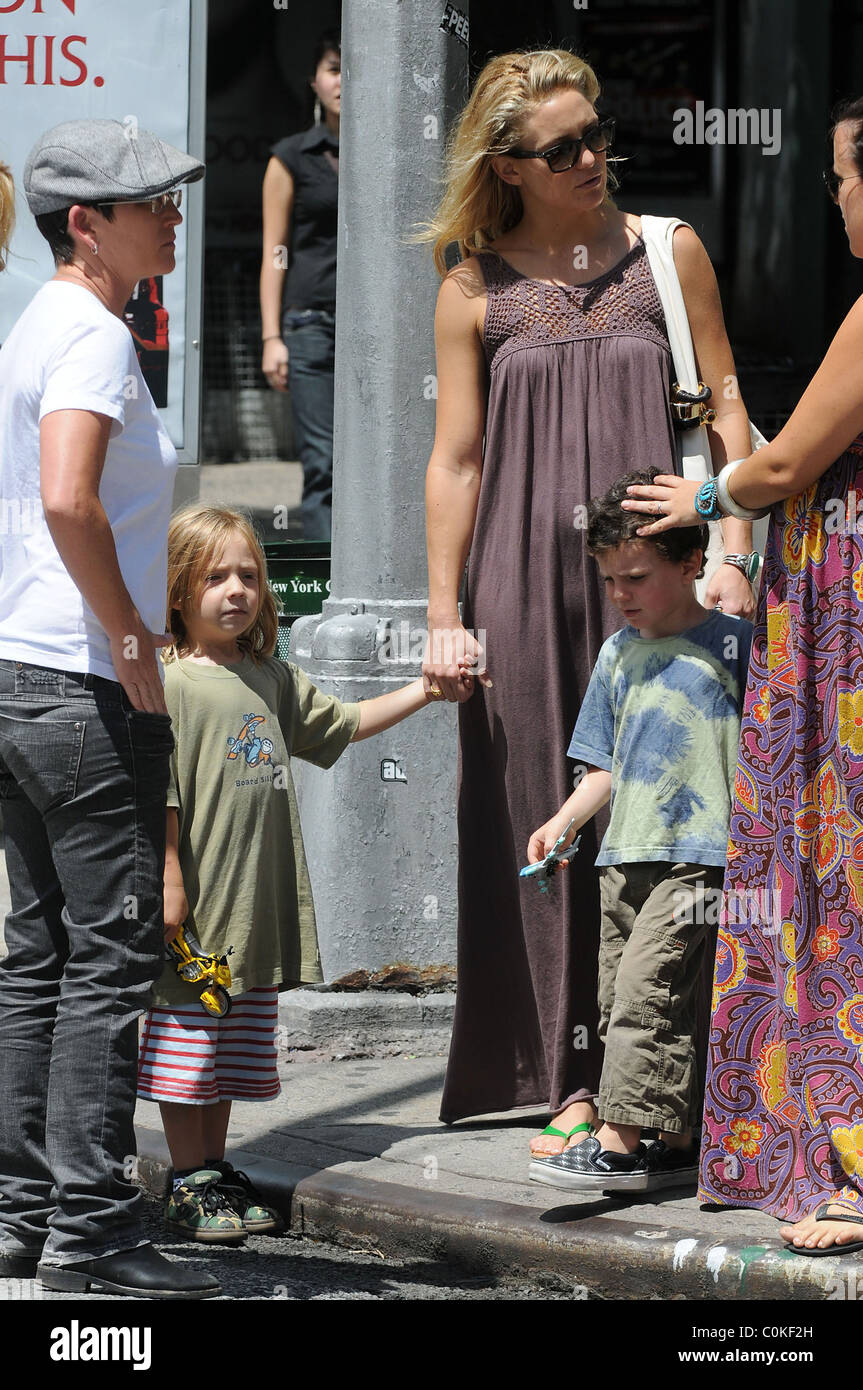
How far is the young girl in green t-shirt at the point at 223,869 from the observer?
155 inches

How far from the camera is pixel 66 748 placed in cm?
336

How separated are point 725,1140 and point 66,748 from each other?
1.39 meters

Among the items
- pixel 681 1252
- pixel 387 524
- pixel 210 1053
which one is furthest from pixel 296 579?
pixel 681 1252

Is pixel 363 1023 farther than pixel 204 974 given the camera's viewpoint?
Yes

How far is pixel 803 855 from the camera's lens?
3.52m

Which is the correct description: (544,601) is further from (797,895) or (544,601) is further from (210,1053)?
(210,1053)

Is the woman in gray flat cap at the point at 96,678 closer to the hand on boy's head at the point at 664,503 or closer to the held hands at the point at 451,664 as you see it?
the held hands at the point at 451,664

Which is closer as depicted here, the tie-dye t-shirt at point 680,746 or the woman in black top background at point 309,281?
the tie-dye t-shirt at point 680,746

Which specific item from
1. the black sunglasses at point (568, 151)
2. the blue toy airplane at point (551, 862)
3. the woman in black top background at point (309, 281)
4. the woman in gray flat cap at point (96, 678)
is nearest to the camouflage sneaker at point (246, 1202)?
the woman in gray flat cap at point (96, 678)

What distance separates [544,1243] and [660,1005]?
49 centimetres

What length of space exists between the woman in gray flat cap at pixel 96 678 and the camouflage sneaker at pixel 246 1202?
509 mm

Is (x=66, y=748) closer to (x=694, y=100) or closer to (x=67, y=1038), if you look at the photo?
(x=67, y=1038)

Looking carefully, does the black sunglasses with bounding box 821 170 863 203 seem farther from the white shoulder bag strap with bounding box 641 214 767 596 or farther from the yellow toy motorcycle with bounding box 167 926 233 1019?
the yellow toy motorcycle with bounding box 167 926 233 1019
